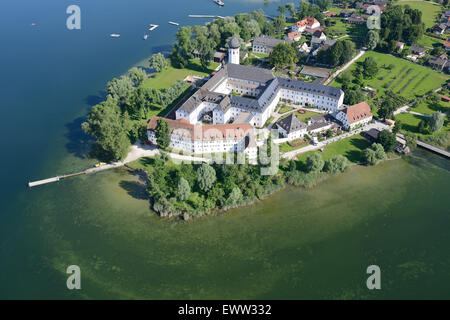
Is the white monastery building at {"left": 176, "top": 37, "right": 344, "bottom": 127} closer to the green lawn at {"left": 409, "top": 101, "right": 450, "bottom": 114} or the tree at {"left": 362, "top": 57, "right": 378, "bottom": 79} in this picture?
the green lawn at {"left": 409, "top": 101, "right": 450, "bottom": 114}

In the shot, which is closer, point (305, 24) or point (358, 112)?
point (358, 112)

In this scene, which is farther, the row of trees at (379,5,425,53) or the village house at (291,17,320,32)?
the village house at (291,17,320,32)

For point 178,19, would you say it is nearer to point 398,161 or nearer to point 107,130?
point 107,130

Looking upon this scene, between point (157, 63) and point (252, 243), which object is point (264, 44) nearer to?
point (157, 63)

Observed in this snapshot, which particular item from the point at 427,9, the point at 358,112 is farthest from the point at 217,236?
the point at 427,9

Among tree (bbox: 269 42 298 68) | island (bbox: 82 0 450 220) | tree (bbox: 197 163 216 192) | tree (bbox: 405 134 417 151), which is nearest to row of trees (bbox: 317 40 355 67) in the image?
island (bbox: 82 0 450 220)

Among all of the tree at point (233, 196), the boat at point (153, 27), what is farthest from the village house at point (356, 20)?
the tree at point (233, 196)
